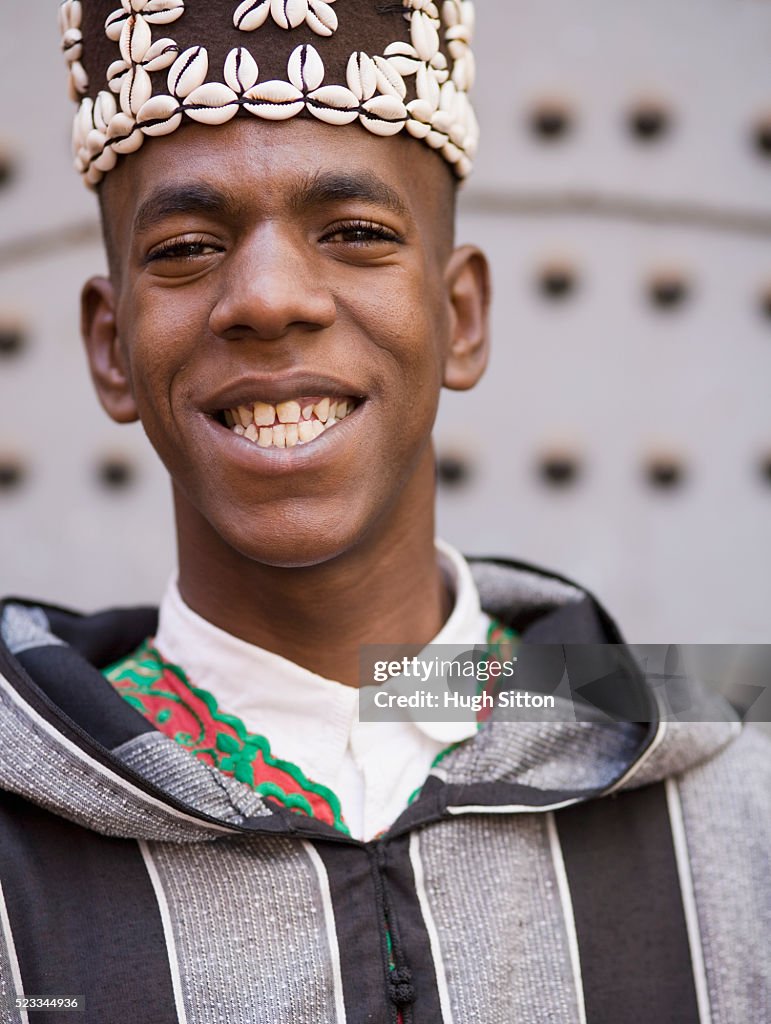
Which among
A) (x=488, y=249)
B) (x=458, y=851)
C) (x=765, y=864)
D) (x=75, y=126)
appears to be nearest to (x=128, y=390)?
(x=75, y=126)

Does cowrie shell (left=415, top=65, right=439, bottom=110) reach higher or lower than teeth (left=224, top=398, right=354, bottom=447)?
higher

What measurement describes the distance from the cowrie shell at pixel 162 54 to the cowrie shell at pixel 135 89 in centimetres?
2

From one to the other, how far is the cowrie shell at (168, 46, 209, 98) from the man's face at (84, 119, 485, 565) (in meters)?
0.05

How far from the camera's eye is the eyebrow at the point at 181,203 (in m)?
1.77

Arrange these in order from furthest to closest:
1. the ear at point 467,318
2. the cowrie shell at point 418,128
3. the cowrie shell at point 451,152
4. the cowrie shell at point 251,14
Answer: the ear at point 467,318 < the cowrie shell at point 451,152 < the cowrie shell at point 418,128 < the cowrie shell at point 251,14

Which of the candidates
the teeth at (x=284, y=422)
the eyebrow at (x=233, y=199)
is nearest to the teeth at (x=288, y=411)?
the teeth at (x=284, y=422)

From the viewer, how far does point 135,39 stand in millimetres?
1850

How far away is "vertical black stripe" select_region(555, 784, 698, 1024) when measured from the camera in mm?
1836

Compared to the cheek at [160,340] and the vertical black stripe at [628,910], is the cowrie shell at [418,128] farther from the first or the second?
the vertical black stripe at [628,910]

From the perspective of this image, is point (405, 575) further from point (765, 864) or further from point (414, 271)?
point (765, 864)

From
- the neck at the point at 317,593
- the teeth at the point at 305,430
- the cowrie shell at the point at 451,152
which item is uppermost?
the cowrie shell at the point at 451,152

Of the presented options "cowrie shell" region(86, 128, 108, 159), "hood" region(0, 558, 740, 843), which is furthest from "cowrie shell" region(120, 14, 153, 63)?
"hood" region(0, 558, 740, 843)

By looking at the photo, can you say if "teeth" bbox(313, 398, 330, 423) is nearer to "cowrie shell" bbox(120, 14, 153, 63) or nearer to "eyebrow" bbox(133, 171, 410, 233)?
"eyebrow" bbox(133, 171, 410, 233)

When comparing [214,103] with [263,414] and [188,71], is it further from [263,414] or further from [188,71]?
[263,414]
